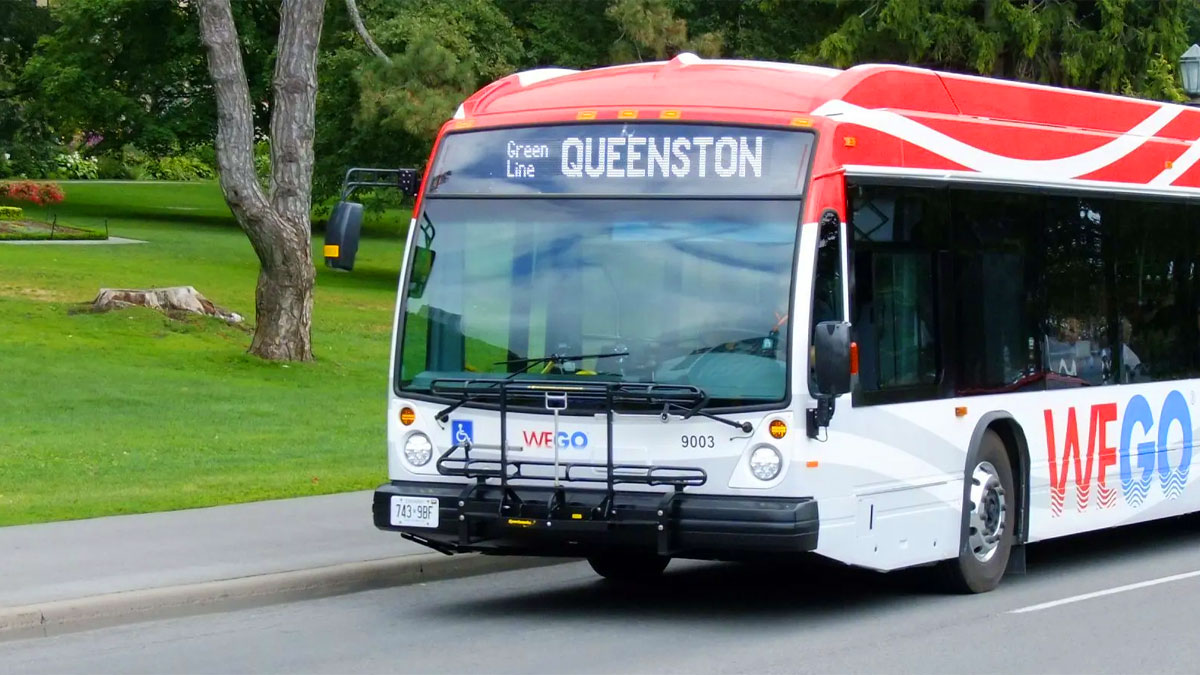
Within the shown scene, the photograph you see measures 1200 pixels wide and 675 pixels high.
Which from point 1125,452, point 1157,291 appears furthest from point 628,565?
point 1157,291

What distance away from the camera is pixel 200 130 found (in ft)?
189

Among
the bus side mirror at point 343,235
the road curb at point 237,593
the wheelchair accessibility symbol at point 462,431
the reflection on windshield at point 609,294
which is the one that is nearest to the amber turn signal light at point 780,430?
the reflection on windshield at point 609,294

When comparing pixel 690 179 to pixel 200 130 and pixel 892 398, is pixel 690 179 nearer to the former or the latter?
pixel 892 398

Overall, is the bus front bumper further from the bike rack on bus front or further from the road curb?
the road curb

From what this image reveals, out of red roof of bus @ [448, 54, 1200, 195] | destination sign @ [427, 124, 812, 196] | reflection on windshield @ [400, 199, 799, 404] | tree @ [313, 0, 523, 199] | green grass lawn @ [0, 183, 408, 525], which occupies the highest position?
tree @ [313, 0, 523, 199]

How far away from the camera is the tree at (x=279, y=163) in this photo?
2678cm

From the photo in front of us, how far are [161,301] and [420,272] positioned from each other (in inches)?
840

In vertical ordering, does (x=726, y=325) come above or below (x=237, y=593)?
above

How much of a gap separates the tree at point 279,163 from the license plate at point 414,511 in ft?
56.4

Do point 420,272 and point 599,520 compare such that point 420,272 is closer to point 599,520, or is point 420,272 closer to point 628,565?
point 599,520

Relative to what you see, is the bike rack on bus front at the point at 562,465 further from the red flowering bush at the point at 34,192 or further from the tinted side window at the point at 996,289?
the red flowering bush at the point at 34,192

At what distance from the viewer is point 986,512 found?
11.3 m

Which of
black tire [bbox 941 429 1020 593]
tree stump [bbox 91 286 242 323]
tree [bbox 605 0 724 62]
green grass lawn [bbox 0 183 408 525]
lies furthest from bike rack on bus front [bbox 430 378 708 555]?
tree [bbox 605 0 724 62]

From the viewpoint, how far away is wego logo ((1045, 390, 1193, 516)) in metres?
12.1
